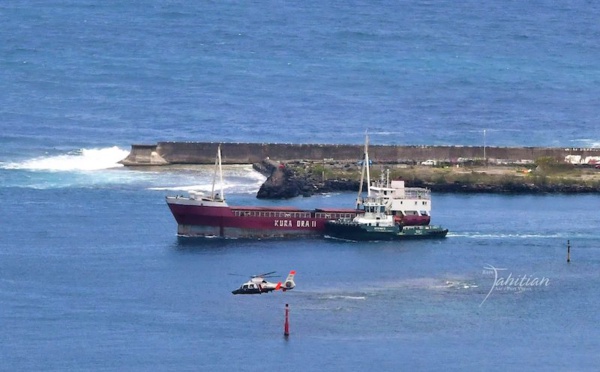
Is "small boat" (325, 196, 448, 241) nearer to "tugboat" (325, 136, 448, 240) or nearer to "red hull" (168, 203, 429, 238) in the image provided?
"tugboat" (325, 136, 448, 240)

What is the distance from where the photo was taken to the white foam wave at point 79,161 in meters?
142

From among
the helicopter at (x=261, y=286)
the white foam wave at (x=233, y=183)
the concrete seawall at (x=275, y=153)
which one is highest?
the concrete seawall at (x=275, y=153)

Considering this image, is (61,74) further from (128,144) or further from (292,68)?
(128,144)

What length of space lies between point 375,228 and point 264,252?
683 centimetres

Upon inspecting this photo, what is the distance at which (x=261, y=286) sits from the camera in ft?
345

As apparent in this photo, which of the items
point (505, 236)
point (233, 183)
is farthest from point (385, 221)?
point (233, 183)

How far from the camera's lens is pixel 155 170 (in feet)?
465

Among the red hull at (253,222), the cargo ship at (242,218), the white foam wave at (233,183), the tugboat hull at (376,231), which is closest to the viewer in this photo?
the tugboat hull at (376,231)

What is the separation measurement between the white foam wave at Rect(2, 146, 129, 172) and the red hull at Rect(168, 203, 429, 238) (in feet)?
75.0

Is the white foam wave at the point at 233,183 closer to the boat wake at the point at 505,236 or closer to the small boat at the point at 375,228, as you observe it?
the small boat at the point at 375,228

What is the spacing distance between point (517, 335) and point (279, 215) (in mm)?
23669

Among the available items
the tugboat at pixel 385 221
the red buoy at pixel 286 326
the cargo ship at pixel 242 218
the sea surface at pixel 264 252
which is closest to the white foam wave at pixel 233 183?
the sea surface at pixel 264 252

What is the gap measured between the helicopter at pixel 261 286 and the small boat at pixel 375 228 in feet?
43.3

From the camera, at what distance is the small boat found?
391 ft
